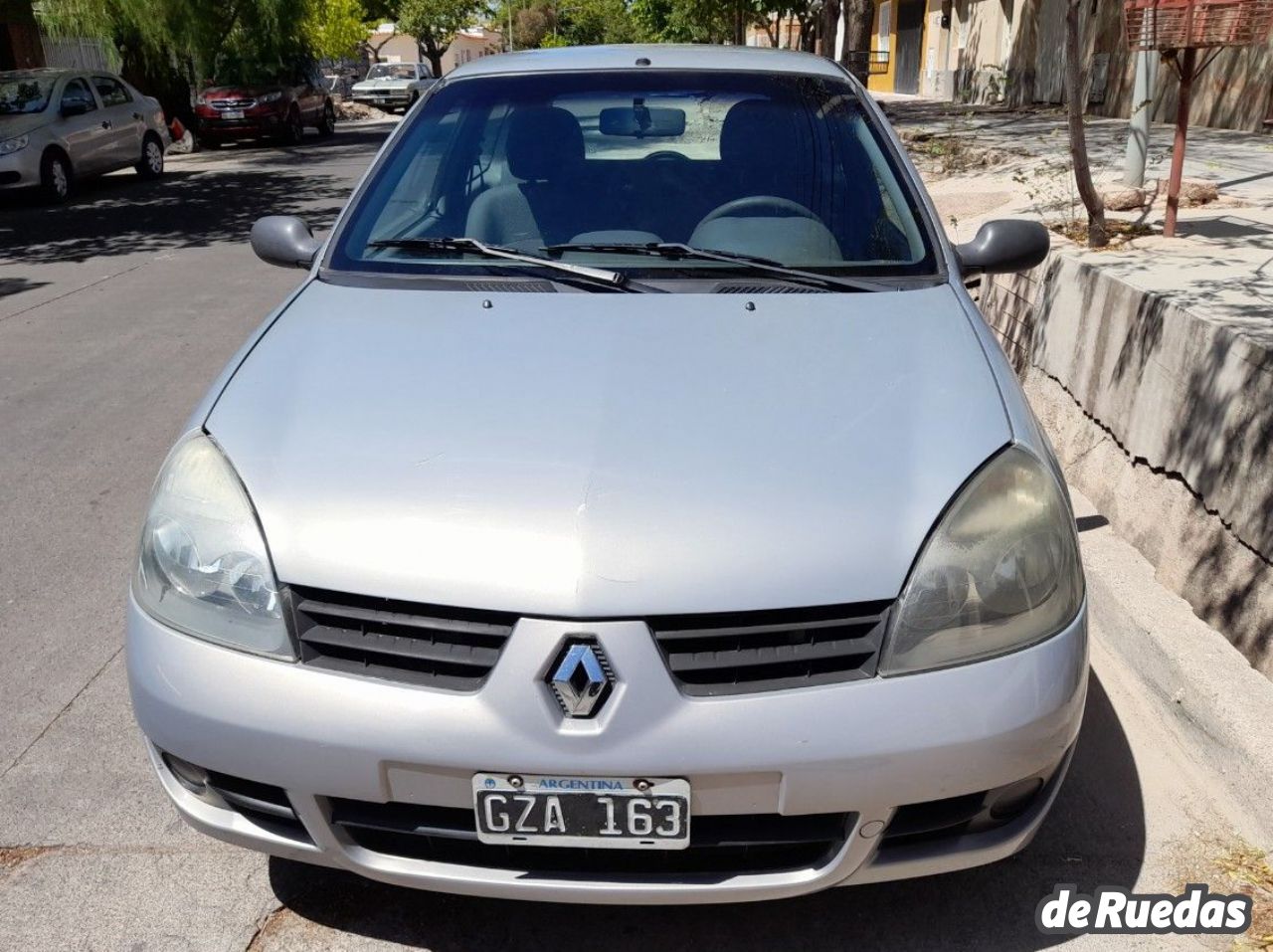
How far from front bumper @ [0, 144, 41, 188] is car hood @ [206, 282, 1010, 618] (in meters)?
13.6

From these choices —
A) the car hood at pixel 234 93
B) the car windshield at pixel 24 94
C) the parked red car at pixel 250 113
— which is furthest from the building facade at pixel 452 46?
the car windshield at pixel 24 94

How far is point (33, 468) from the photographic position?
17.5 feet

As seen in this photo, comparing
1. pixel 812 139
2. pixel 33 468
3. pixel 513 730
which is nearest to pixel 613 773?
pixel 513 730

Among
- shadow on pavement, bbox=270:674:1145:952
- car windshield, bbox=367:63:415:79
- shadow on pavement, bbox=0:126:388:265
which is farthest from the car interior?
car windshield, bbox=367:63:415:79

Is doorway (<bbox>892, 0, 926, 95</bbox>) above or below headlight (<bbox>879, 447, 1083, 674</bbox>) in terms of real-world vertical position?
below

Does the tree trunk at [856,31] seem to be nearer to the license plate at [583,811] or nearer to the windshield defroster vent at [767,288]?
the windshield defroster vent at [767,288]

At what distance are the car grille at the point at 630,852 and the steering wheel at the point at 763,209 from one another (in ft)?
5.93

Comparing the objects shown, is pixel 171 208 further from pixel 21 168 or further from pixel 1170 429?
pixel 1170 429

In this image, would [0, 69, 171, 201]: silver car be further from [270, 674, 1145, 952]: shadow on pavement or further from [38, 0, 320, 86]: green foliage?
[270, 674, 1145, 952]: shadow on pavement

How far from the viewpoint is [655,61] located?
374 cm

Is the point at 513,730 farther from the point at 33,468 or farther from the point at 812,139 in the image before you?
the point at 33,468

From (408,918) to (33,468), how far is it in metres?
3.71

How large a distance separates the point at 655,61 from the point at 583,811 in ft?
8.38

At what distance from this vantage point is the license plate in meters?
1.99
